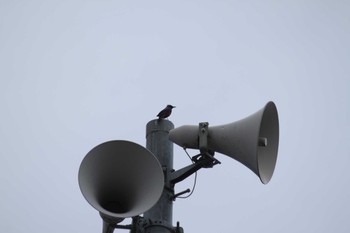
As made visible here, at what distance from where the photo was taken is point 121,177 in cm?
473

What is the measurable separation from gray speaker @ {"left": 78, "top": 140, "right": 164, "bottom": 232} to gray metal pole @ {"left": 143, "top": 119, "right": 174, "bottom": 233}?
173 mm

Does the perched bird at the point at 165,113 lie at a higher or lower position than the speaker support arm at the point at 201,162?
higher

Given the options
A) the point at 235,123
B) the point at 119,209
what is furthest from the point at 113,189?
the point at 235,123

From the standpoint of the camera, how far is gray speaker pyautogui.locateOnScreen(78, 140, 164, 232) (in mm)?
4395

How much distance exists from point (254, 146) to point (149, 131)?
1093mm

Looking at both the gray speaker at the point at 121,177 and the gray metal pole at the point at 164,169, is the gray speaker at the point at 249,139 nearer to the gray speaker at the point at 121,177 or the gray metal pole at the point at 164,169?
the gray metal pole at the point at 164,169

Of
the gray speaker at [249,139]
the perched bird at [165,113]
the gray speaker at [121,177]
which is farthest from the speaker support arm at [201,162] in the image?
the perched bird at [165,113]

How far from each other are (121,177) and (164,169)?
1.25 feet

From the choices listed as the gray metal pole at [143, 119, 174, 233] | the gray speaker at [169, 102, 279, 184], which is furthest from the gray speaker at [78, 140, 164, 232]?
the gray speaker at [169, 102, 279, 184]

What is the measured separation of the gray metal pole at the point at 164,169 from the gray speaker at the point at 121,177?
6.8 inches

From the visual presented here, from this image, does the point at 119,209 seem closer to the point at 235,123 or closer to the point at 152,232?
the point at 152,232

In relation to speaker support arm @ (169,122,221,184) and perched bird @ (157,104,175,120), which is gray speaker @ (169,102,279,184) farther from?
perched bird @ (157,104,175,120)

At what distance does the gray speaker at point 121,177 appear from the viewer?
4.39 meters

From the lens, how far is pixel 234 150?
15.1ft
